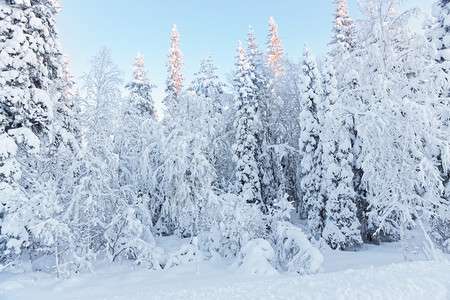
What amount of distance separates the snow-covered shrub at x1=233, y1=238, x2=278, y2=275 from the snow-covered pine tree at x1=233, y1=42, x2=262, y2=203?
7.60 m

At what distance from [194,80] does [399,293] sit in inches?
818

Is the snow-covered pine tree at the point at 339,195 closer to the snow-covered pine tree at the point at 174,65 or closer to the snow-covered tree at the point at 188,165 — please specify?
the snow-covered tree at the point at 188,165

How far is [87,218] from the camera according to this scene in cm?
1091

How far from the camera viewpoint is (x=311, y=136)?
18.3 m

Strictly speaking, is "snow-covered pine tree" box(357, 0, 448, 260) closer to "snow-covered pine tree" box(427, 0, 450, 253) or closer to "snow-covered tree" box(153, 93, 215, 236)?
"snow-covered pine tree" box(427, 0, 450, 253)

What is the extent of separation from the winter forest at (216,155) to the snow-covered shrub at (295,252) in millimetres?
56

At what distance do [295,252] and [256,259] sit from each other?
201cm

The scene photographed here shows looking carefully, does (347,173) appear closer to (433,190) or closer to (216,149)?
(433,190)

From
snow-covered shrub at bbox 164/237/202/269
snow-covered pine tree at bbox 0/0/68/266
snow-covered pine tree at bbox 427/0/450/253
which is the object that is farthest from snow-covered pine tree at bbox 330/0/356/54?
snow-covered pine tree at bbox 0/0/68/266

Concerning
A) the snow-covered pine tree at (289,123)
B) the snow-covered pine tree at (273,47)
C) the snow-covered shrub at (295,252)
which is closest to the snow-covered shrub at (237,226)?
the snow-covered shrub at (295,252)

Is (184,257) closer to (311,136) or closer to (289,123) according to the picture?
(311,136)

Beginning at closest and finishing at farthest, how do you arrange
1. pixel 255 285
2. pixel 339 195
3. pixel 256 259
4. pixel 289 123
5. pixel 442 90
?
pixel 255 285
pixel 256 259
pixel 442 90
pixel 339 195
pixel 289 123

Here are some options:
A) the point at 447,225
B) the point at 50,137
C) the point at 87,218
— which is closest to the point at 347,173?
the point at 447,225

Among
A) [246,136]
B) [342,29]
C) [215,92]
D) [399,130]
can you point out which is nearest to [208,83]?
[215,92]
